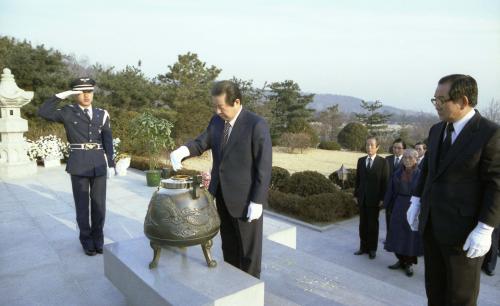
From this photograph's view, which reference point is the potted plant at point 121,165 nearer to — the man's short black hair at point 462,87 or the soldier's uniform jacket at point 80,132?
the soldier's uniform jacket at point 80,132

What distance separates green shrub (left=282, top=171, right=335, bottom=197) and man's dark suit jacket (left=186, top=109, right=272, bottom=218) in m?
5.02

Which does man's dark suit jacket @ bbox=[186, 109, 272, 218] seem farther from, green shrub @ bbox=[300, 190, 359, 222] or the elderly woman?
green shrub @ bbox=[300, 190, 359, 222]

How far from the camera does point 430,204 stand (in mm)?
2279

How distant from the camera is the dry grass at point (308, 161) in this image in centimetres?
1467

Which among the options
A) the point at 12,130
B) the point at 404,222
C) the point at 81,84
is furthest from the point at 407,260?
the point at 12,130

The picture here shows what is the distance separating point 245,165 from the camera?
2.65m

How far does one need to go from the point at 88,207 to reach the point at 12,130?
6186 mm

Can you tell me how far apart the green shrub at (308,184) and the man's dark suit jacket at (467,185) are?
17.0ft

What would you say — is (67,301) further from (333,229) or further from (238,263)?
(333,229)

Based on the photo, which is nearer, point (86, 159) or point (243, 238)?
point (243, 238)

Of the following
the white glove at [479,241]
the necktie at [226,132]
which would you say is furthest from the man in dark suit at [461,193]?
the necktie at [226,132]

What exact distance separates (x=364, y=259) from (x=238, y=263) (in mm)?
2773

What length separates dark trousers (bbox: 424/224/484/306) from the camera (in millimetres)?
2146

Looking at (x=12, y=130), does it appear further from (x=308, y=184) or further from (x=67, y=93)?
(x=308, y=184)
